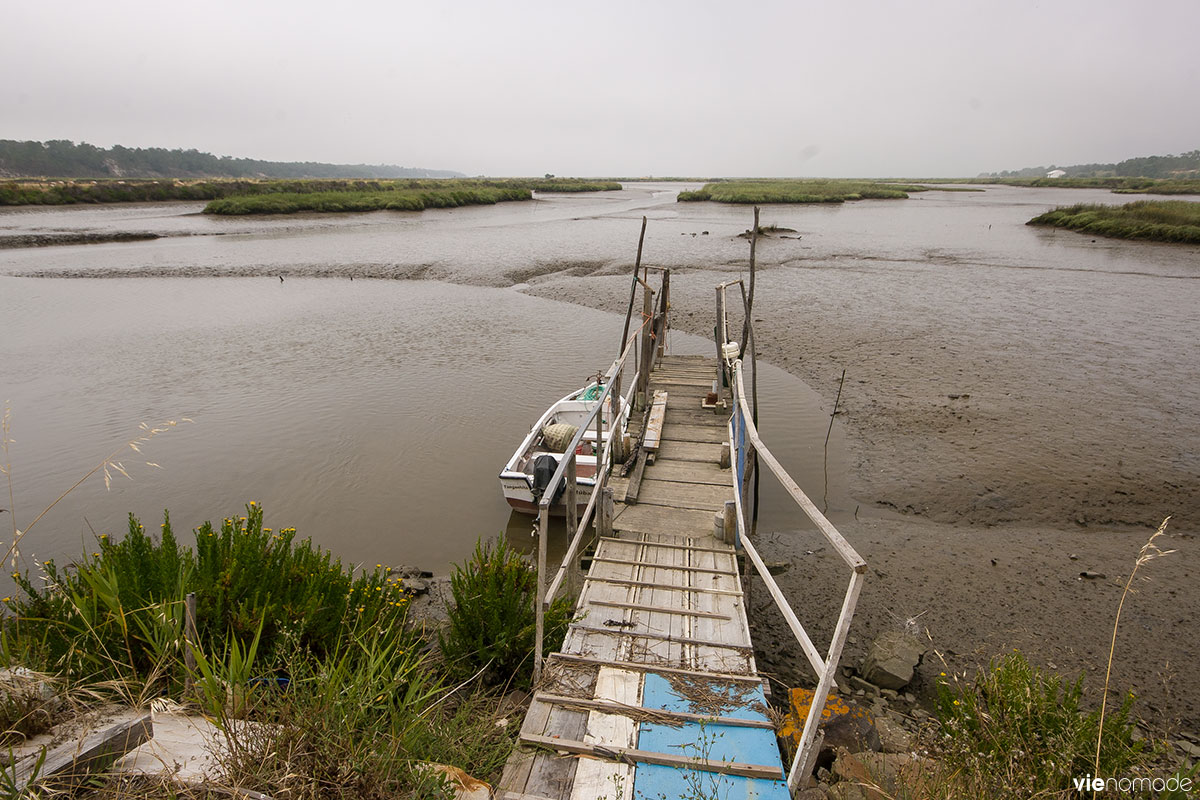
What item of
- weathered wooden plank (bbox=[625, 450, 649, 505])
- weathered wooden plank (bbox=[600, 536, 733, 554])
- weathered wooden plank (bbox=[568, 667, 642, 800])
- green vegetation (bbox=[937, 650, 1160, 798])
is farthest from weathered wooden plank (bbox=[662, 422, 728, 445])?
green vegetation (bbox=[937, 650, 1160, 798])

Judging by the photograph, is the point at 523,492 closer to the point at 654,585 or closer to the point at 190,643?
the point at 654,585

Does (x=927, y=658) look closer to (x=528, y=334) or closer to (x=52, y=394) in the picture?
(x=528, y=334)

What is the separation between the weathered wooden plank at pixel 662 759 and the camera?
10.4 ft

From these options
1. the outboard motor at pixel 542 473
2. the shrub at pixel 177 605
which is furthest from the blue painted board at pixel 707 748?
the outboard motor at pixel 542 473

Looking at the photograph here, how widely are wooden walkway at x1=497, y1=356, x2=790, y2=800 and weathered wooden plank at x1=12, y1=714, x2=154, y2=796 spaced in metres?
1.70

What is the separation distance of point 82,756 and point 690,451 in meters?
6.82

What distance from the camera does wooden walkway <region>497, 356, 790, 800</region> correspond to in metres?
3.15

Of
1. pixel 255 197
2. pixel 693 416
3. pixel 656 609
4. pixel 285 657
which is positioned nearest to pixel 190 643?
pixel 285 657

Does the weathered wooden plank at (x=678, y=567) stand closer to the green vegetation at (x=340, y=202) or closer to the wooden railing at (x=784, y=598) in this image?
the wooden railing at (x=784, y=598)

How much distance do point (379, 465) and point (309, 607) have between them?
18.7 ft

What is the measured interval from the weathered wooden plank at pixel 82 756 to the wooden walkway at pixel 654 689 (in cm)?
170

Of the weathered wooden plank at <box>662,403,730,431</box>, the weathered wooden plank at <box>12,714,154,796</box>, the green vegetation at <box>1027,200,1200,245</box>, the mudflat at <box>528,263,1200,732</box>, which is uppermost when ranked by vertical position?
the green vegetation at <box>1027,200,1200,245</box>

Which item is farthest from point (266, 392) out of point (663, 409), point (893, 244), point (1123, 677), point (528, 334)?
point (893, 244)

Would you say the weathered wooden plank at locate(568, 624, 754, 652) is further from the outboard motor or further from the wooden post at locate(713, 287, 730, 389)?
the wooden post at locate(713, 287, 730, 389)
